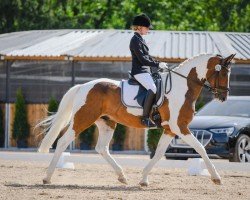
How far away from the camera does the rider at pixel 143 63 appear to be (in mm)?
16297

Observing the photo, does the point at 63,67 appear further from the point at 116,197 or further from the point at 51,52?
the point at 116,197

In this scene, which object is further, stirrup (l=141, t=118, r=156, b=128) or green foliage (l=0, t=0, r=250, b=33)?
green foliage (l=0, t=0, r=250, b=33)

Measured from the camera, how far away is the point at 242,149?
22.3m

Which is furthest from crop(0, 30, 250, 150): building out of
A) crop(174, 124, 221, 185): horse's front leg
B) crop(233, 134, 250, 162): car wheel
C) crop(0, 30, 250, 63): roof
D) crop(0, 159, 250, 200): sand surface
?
crop(174, 124, 221, 185): horse's front leg

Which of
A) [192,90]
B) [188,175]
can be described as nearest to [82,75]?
[188,175]

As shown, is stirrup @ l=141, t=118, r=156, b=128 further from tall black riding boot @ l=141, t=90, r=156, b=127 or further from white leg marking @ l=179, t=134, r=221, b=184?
white leg marking @ l=179, t=134, r=221, b=184

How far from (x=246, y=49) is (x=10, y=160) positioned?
1318 centimetres

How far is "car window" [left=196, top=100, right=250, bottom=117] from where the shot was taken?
2364 cm

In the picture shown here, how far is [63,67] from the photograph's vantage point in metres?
33.6

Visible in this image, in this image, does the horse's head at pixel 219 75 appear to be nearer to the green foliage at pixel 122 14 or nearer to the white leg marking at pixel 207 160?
the white leg marking at pixel 207 160

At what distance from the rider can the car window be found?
7.32 m

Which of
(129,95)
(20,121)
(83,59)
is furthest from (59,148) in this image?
(20,121)

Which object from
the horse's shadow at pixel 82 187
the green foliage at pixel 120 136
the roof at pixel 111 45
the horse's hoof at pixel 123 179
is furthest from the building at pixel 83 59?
the horse's shadow at pixel 82 187

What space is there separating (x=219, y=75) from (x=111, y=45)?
1672 cm
